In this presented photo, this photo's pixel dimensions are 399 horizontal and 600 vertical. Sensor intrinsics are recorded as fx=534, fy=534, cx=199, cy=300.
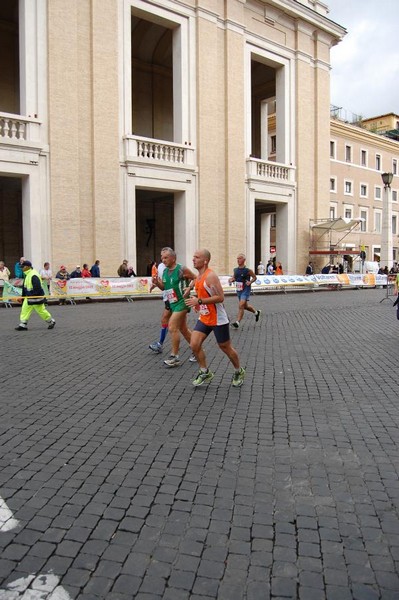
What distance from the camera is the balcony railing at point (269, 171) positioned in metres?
29.8

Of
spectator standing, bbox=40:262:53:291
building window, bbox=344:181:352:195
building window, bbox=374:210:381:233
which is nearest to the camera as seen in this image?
spectator standing, bbox=40:262:53:291

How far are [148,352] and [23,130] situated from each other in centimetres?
1540

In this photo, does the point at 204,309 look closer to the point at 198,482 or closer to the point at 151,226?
the point at 198,482

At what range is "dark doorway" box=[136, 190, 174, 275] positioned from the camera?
106 ft

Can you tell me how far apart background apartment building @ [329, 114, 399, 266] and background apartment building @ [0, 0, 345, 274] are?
13.9m

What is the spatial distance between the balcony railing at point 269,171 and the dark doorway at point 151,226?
17.2 feet

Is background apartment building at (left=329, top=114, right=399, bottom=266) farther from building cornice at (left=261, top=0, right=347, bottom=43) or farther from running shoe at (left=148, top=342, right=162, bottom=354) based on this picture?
running shoe at (left=148, top=342, right=162, bottom=354)

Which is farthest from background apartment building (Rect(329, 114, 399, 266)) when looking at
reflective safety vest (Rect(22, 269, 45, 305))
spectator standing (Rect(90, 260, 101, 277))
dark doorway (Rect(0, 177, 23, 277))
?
reflective safety vest (Rect(22, 269, 45, 305))

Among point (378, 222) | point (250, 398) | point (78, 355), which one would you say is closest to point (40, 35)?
point (78, 355)

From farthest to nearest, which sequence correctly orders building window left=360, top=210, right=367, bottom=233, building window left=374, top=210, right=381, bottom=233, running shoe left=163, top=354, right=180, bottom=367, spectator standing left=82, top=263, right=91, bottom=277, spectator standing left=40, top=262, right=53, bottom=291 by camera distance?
1. building window left=374, top=210, right=381, bottom=233
2. building window left=360, top=210, right=367, bottom=233
3. spectator standing left=82, top=263, right=91, bottom=277
4. spectator standing left=40, top=262, right=53, bottom=291
5. running shoe left=163, top=354, right=180, bottom=367

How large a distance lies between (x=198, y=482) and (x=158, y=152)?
76.7 ft

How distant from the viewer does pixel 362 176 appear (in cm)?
5162

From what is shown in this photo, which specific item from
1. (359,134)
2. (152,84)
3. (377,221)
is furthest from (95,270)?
(377,221)

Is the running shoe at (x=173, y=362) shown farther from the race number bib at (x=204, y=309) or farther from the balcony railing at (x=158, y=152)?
the balcony railing at (x=158, y=152)
